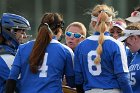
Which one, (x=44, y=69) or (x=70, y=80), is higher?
(x=44, y=69)

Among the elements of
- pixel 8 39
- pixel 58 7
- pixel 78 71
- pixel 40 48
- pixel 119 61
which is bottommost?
pixel 78 71

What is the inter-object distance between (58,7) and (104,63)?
954cm

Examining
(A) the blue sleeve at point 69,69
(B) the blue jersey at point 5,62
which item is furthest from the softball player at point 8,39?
(A) the blue sleeve at point 69,69

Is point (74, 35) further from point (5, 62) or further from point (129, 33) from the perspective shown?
point (5, 62)

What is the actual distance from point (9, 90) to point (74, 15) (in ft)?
30.9

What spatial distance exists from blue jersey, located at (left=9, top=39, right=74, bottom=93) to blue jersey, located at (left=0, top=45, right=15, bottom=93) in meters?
0.27

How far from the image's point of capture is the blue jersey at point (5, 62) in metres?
6.45

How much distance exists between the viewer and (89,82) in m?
6.13

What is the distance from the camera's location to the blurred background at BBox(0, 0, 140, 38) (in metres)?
15.2

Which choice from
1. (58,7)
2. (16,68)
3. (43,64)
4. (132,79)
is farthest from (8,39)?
(58,7)

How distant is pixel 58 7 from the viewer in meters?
15.5

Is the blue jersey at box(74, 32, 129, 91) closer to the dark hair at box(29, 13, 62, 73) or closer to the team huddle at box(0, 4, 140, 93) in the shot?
the team huddle at box(0, 4, 140, 93)

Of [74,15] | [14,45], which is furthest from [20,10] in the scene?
[14,45]

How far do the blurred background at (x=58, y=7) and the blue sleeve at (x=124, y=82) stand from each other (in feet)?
29.6
